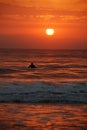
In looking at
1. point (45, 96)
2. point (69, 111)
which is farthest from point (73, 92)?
point (69, 111)

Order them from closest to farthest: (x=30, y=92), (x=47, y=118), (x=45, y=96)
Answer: (x=47, y=118)
(x=45, y=96)
(x=30, y=92)

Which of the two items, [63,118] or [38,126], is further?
[63,118]

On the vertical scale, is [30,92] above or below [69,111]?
above

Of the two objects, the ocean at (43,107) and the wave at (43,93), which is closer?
the ocean at (43,107)

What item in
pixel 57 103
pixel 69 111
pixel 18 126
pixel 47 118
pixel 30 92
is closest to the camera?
Answer: pixel 18 126

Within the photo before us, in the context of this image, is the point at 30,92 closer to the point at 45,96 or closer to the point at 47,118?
the point at 45,96

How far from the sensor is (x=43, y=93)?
21672 millimetres

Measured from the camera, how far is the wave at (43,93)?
19.0 metres

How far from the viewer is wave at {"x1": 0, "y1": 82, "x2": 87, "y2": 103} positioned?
19.0 metres

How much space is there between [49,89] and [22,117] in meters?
9.85

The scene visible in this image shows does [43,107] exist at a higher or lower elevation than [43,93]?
lower

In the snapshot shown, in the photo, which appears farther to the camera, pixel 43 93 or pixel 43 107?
pixel 43 93

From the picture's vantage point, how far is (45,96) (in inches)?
803

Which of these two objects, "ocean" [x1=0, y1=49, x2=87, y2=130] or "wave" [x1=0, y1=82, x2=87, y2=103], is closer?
"ocean" [x1=0, y1=49, x2=87, y2=130]
